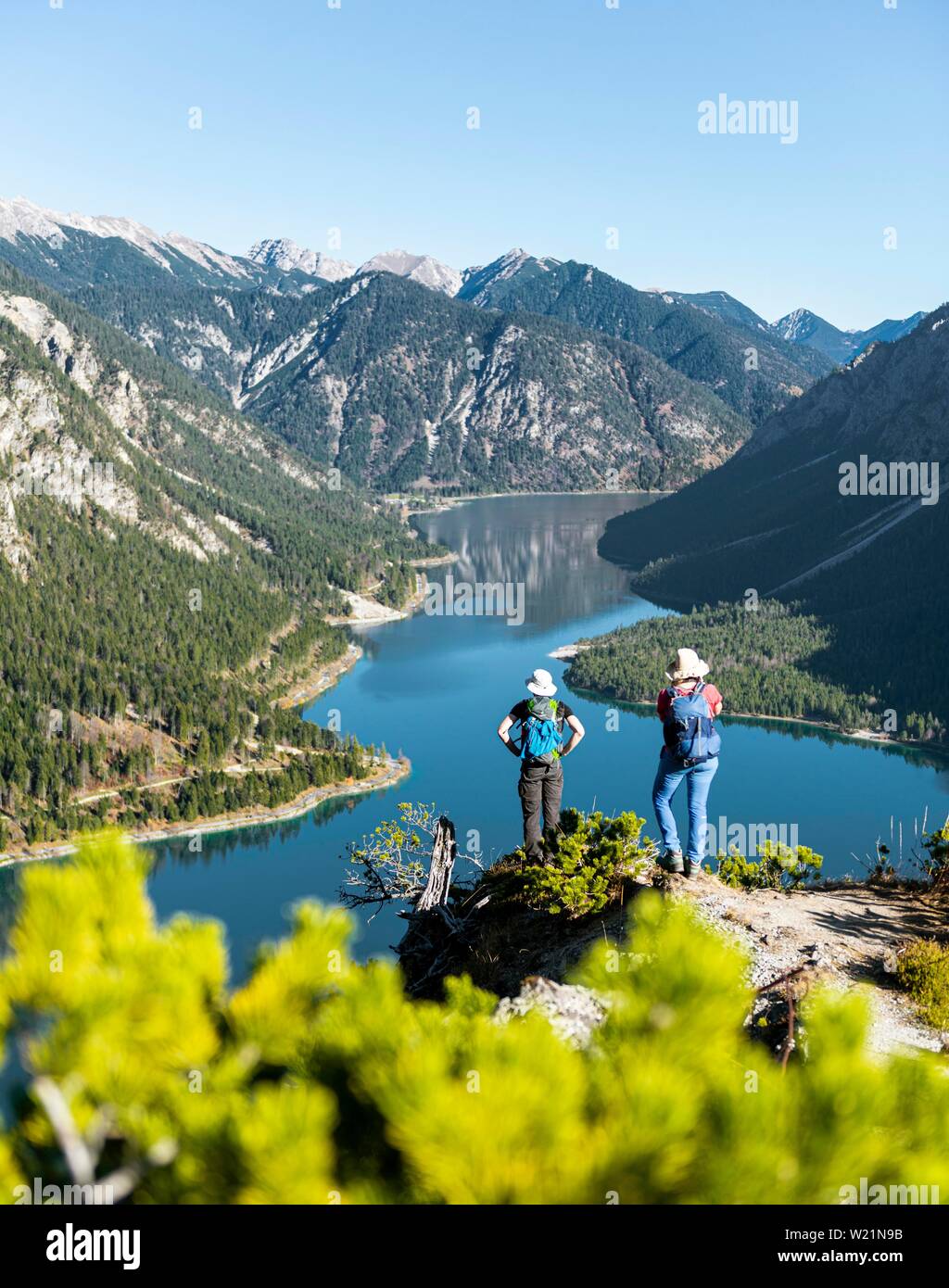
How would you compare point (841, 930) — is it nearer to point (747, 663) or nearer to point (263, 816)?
point (263, 816)

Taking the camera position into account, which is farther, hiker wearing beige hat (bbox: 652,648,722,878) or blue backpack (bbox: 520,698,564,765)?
blue backpack (bbox: 520,698,564,765)

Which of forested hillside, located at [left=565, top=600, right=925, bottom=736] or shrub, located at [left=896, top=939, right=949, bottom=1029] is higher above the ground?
forested hillside, located at [left=565, top=600, right=925, bottom=736]

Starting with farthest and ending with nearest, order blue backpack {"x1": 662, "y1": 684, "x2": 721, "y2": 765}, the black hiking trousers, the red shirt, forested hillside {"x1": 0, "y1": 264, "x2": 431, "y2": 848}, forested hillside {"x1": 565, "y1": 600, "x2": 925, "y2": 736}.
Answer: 1. forested hillside {"x1": 565, "y1": 600, "x2": 925, "y2": 736}
2. forested hillside {"x1": 0, "y1": 264, "x2": 431, "y2": 848}
3. the black hiking trousers
4. the red shirt
5. blue backpack {"x1": 662, "y1": 684, "x2": 721, "y2": 765}

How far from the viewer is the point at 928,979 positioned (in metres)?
10.1

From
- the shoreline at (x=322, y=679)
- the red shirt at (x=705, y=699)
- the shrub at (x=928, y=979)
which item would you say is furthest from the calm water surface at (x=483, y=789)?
the shrub at (x=928, y=979)

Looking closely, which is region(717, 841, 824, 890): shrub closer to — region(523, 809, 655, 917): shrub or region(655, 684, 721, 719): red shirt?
region(523, 809, 655, 917): shrub

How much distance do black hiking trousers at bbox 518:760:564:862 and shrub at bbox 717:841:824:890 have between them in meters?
2.57

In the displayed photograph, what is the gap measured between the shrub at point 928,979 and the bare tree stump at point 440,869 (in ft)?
22.4

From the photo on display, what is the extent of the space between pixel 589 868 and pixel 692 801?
6.23 ft

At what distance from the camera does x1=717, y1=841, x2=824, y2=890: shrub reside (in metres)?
14.8

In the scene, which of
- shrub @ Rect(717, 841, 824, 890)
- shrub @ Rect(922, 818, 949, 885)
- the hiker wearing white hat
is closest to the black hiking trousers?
the hiker wearing white hat

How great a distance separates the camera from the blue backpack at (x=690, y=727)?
514 inches

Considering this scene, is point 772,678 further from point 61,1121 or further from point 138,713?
point 61,1121
